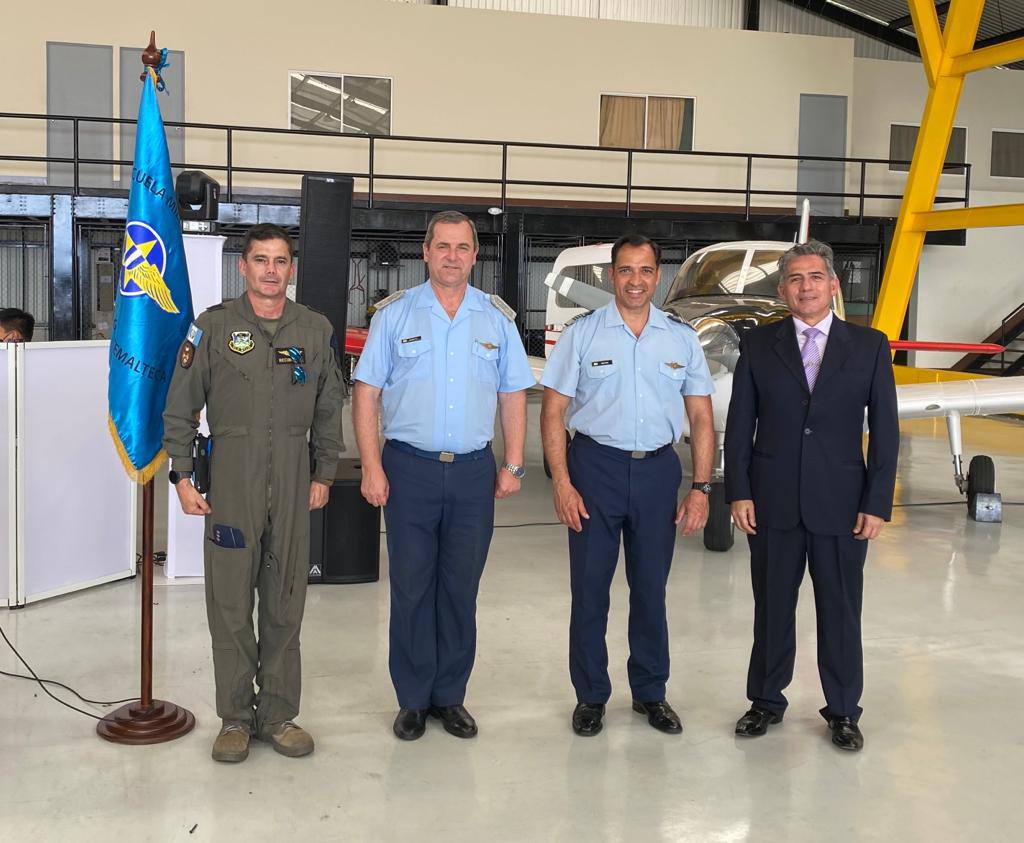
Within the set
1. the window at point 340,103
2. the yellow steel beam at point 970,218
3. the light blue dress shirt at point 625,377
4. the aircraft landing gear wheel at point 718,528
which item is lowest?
the aircraft landing gear wheel at point 718,528

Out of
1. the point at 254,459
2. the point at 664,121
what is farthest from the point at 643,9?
the point at 254,459

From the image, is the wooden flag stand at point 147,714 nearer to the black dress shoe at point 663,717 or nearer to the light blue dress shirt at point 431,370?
the light blue dress shirt at point 431,370

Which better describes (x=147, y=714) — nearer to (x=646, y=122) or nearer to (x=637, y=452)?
(x=637, y=452)

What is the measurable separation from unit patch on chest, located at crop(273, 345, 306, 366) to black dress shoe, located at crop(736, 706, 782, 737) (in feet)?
6.57

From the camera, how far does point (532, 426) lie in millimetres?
15203

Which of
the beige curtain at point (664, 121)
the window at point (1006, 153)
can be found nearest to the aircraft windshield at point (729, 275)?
the beige curtain at point (664, 121)

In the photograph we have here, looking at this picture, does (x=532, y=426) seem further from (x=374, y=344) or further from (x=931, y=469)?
(x=374, y=344)

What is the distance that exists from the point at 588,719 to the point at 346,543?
238cm

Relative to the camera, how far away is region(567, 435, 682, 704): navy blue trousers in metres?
3.67

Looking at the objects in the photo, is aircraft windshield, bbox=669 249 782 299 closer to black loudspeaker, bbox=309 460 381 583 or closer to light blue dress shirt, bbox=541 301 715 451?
black loudspeaker, bbox=309 460 381 583

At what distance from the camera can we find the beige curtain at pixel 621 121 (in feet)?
56.8

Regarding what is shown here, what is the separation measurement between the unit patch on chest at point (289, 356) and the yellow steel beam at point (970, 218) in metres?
11.2

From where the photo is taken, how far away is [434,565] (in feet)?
12.2

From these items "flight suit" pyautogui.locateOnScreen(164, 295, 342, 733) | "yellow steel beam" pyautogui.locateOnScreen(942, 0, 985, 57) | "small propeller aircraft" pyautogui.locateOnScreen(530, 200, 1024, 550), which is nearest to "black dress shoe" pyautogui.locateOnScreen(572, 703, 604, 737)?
"flight suit" pyautogui.locateOnScreen(164, 295, 342, 733)
